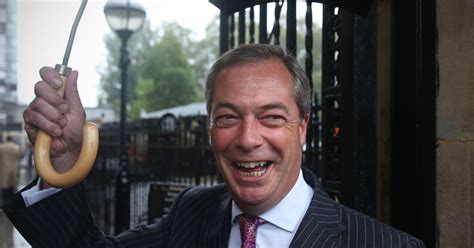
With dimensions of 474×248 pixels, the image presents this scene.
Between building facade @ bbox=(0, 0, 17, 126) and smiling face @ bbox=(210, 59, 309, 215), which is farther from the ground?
building facade @ bbox=(0, 0, 17, 126)

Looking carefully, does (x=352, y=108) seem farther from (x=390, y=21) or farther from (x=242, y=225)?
(x=242, y=225)

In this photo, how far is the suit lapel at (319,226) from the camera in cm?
181

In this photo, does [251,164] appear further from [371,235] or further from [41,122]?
[41,122]

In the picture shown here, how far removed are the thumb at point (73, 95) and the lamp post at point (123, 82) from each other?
6374mm

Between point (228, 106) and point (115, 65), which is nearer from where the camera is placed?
point (228, 106)

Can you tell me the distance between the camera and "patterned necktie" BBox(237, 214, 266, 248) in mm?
1868

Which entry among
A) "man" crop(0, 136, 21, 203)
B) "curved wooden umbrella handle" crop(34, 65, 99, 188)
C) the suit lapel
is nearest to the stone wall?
the suit lapel

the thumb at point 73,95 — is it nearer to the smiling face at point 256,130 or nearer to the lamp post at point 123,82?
the smiling face at point 256,130

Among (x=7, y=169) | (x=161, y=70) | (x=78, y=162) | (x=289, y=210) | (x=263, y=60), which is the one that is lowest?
(x=7, y=169)

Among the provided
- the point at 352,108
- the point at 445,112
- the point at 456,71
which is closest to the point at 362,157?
the point at 352,108

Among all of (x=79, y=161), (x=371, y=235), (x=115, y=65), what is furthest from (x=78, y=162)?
(x=115, y=65)

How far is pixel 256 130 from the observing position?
5.70 ft

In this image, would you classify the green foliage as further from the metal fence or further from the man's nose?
the man's nose

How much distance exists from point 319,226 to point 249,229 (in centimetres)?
28
